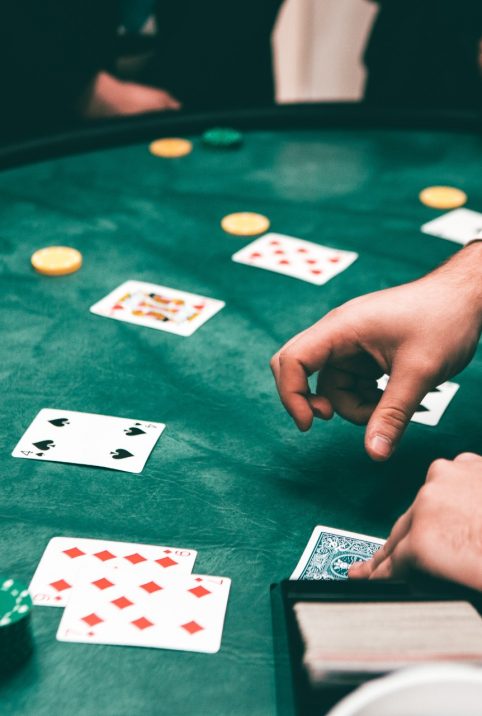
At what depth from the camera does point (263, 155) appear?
2.47 m

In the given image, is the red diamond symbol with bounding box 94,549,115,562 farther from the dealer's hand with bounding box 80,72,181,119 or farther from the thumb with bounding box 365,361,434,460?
the dealer's hand with bounding box 80,72,181,119

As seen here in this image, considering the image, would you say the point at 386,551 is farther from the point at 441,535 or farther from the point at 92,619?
the point at 92,619

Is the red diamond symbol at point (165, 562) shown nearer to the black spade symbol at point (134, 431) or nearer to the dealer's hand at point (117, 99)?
the black spade symbol at point (134, 431)

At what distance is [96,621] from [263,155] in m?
1.76

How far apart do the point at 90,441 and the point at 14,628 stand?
17.8 inches

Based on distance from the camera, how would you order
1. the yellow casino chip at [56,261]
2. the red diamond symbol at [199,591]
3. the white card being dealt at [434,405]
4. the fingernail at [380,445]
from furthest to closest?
the yellow casino chip at [56,261]
the white card being dealt at [434,405]
the fingernail at [380,445]
the red diamond symbol at [199,591]

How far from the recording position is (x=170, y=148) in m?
2.47

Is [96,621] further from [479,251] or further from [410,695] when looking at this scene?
[479,251]

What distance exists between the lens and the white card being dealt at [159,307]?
168cm

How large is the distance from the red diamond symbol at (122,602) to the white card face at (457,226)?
132cm

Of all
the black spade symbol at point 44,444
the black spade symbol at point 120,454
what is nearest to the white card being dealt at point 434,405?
the black spade symbol at point 120,454

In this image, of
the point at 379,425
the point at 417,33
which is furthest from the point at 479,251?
the point at 417,33

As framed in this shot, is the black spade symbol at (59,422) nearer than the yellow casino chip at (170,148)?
Yes

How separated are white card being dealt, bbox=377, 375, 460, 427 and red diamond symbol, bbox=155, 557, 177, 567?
0.53 meters
